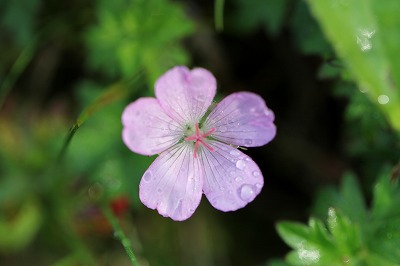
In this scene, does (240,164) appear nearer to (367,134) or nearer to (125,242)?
(125,242)

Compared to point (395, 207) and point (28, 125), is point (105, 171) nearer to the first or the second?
point (28, 125)

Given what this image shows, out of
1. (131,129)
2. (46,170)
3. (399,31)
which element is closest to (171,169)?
(131,129)

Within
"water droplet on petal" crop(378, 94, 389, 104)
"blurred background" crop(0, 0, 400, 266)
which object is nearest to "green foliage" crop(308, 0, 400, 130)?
"water droplet on petal" crop(378, 94, 389, 104)

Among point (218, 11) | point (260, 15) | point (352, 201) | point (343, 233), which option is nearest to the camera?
point (343, 233)

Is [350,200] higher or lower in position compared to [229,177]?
higher

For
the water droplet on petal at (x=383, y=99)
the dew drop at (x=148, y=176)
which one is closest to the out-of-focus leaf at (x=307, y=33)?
the water droplet on petal at (x=383, y=99)

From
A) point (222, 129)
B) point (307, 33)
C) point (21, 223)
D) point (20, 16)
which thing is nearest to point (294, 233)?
point (222, 129)

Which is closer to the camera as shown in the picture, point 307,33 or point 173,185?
point 173,185

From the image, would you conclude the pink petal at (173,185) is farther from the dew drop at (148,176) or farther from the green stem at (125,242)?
the green stem at (125,242)
